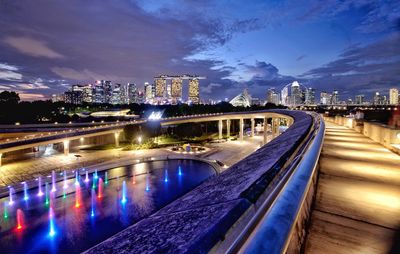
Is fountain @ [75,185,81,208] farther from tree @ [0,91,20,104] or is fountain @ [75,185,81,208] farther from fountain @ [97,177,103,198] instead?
tree @ [0,91,20,104]

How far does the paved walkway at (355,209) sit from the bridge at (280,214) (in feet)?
0.05

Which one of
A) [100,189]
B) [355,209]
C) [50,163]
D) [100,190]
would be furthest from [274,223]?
[50,163]

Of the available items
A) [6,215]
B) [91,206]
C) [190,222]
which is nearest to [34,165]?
[6,215]

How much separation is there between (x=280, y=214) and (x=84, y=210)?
1821cm

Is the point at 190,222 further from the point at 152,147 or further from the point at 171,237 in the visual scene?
the point at 152,147

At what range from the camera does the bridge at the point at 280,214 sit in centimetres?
160

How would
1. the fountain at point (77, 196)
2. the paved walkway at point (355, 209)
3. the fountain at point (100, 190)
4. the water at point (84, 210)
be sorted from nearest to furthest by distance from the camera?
1. the paved walkway at point (355, 209)
2. the water at point (84, 210)
3. the fountain at point (77, 196)
4. the fountain at point (100, 190)

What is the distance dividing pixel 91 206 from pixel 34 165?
61.1 ft

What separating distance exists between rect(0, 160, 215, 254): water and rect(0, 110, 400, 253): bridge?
12034 millimetres

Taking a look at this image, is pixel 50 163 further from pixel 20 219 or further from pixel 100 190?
pixel 20 219

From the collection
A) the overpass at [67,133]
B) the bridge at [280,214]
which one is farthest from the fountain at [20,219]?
the bridge at [280,214]

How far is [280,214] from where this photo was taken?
69.4 inches

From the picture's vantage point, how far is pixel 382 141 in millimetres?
14016

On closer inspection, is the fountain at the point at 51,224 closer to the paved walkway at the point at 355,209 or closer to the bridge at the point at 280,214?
the bridge at the point at 280,214
